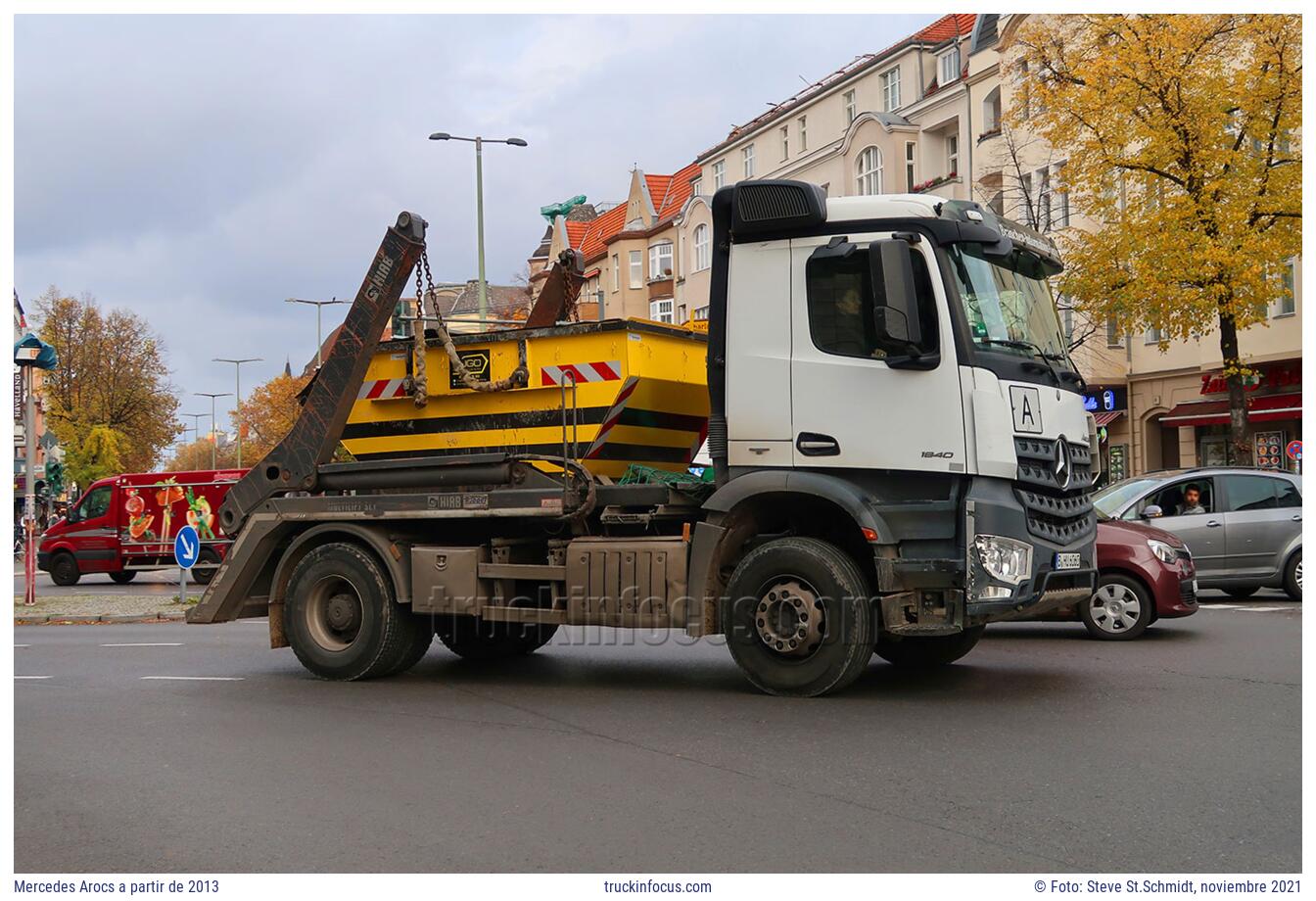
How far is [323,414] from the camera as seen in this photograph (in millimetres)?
10719

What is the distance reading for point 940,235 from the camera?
28.0ft

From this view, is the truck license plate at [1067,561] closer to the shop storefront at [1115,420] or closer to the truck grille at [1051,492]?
the truck grille at [1051,492]

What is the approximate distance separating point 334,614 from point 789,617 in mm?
3806

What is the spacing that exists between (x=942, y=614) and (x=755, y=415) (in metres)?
1.76

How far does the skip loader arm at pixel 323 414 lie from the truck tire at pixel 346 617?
0.60m

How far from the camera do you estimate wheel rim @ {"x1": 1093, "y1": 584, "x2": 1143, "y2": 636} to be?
12.2m

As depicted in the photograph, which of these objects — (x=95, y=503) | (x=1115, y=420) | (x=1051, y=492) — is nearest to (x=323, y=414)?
(x=1051, y=492)

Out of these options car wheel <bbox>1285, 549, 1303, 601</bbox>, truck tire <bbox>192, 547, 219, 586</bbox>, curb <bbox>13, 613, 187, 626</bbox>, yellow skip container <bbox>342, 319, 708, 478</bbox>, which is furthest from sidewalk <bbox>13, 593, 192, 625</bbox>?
car wheel <bbox>1285, 549, 1303, 601</bbox>

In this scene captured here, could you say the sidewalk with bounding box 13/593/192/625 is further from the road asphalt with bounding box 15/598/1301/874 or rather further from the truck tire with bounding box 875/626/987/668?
the truck tire with bounding box 875/626/987/668

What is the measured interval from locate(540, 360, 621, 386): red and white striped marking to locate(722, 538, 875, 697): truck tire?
1753 mm

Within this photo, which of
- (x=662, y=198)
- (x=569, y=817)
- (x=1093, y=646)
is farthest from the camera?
(x=662, y=198)

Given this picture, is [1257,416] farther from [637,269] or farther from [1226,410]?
[637,269]

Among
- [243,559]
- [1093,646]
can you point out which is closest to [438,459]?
[243,559]
